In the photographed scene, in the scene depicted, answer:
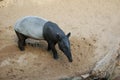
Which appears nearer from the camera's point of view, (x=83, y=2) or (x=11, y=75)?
(x=11, y=75)

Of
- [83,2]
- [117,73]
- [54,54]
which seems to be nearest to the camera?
[117,73]

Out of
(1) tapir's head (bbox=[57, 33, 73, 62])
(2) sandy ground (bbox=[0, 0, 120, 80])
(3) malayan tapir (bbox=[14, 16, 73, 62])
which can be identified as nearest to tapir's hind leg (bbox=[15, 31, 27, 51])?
(3) malayan tapir (bbox=[14, 16, 73, 62])

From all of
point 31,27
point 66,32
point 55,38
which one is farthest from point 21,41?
point 66,32

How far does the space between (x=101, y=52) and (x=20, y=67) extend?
191cm

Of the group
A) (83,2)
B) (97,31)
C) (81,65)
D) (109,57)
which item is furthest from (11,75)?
(83,2)

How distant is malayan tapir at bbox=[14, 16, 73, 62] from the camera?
6.68 m

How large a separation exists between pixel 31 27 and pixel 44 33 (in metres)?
0.37

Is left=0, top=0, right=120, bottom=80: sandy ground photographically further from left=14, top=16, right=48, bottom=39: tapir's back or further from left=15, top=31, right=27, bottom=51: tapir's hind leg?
left=14, top=16, right=48, bottom=39: tapir's back

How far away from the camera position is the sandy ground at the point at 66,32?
6691mm

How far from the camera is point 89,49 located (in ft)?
23.8

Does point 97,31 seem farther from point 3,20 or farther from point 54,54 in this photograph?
point 3,20

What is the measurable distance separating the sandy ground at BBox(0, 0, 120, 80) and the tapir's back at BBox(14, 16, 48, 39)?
0.48 metres

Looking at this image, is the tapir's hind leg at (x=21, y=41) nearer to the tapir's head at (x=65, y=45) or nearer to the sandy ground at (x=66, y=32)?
the sandy ground at (x=66, y=32)

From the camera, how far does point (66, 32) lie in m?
7.93
